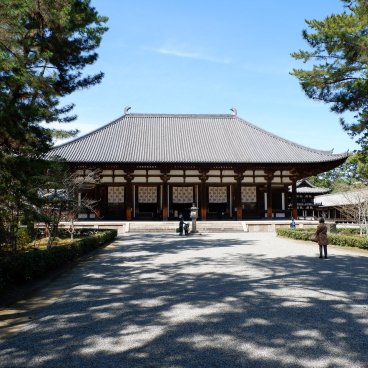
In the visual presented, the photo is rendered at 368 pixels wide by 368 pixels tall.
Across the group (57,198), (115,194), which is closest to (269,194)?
(115,194)

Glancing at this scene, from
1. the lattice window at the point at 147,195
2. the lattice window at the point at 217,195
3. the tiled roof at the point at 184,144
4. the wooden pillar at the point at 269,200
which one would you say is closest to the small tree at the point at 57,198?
the tiled roof at the point at 184,144

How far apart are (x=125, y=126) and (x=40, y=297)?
23.0m

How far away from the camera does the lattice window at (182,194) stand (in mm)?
25406

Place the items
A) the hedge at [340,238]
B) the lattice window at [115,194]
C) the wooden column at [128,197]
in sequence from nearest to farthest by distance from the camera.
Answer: the hedge at [340,238], the wooden column at [128,197], the lattice window at [115,194]

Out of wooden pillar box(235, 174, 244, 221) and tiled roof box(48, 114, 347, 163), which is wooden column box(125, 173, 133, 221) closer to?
tiled roof box(48, 114, 347, 163)

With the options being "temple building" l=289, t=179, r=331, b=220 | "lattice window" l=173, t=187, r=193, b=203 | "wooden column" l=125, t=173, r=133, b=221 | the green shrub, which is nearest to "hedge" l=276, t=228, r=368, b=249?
"lattice window" l=173, t=187, r=193, b=203

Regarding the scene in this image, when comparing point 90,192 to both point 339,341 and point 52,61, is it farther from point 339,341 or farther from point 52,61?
point 339,341

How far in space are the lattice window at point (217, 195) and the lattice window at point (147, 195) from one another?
402 cm

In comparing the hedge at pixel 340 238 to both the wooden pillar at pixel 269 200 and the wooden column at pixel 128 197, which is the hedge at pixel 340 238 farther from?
the wooden column at pixel 128 197

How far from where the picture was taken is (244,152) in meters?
24.3

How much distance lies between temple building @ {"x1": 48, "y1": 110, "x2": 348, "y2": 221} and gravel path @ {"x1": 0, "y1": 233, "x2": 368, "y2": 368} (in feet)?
48.3

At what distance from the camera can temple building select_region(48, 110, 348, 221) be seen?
23031mm

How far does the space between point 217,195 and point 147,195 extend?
5.12 m

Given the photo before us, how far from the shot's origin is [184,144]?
2541 centimetres
